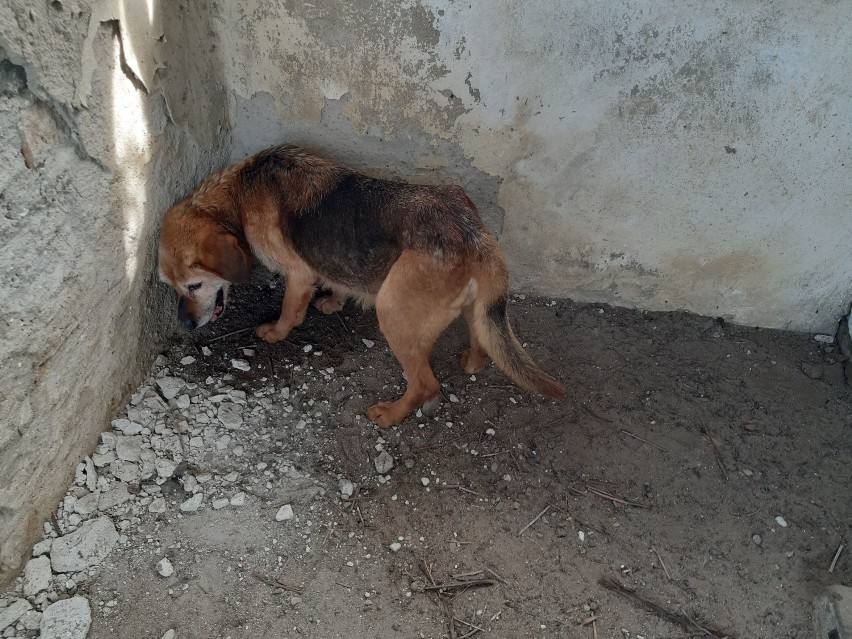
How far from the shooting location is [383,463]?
3492 millimetres

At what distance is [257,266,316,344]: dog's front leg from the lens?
12.7 feet

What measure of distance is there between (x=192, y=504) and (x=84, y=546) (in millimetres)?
507

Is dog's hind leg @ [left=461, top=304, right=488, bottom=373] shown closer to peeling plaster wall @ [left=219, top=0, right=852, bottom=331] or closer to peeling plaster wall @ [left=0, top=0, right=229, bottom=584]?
peeling plaster wall @ [left=219, top=0, right=852, bottom=331]

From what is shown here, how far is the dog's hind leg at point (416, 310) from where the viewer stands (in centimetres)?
324

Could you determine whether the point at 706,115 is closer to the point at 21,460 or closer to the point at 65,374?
the point at 65,374

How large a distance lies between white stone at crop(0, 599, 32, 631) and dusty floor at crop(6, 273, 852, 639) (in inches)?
9.6

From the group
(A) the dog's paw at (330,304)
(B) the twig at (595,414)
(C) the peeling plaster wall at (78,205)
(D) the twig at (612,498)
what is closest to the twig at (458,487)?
(D) the twig at (612,498)

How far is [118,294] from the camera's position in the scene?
3211mm

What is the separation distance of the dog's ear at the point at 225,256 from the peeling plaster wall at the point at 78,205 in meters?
0.33

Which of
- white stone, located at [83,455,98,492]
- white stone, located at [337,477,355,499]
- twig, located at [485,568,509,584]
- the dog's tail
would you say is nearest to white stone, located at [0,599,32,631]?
white stone, located at [83,455,98,492]

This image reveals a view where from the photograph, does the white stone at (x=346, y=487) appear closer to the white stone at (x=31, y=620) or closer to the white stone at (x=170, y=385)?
the white stone at (x=170, y=385)

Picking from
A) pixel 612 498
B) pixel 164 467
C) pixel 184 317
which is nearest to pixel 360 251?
pixel 184 317

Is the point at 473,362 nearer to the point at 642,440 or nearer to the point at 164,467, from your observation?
the point at 642,440

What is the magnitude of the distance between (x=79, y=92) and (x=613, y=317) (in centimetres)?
357
